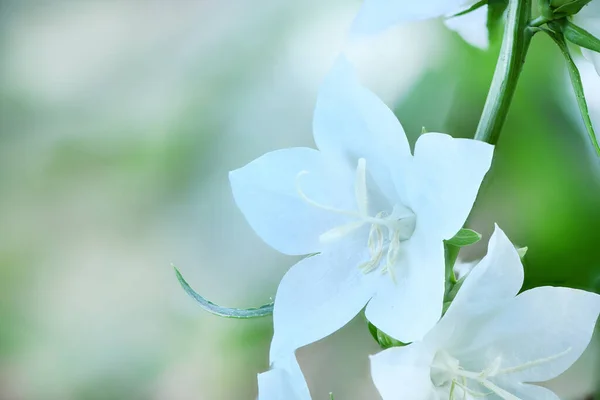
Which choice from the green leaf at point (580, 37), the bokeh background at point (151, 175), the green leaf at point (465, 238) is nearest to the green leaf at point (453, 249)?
the green leaf at point (465, 238)

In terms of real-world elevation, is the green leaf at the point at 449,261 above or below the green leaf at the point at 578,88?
below

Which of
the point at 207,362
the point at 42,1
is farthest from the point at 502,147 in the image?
the point at 42,1

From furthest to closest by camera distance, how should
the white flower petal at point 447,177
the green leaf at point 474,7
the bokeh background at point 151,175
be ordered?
1. the bokeh background at point 151,175
2. the green leaf at point 474,7
3. the white flower petal at point 447,177

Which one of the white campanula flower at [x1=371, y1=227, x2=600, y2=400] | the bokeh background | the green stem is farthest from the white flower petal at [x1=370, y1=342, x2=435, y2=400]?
the bokeh background

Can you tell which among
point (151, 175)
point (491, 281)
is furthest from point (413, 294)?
point (151, 175)

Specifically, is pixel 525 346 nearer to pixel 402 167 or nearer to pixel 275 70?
pixel 402 167

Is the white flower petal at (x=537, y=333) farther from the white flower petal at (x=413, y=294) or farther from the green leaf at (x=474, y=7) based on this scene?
the green leaf at (x=474, y=7)
